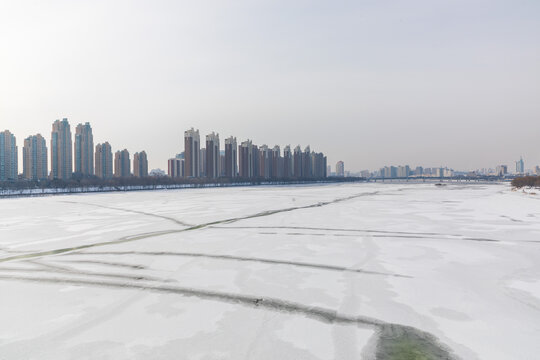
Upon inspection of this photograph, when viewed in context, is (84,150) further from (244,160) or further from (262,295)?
(262,295)

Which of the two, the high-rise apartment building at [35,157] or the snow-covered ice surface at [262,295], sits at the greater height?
the high-rise apartment building at [35,157]

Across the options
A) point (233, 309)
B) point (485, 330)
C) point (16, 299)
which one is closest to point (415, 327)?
point (485, 330)

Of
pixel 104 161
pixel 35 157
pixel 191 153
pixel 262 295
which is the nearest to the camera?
pixel 262 295

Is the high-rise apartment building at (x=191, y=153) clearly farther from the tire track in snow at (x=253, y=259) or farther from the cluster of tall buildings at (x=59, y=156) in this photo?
the tire track in snow at (x=253, y=259)

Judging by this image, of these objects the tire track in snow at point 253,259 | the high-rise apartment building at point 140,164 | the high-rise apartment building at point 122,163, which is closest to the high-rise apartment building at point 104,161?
the high-rise apartment building at point 122,163

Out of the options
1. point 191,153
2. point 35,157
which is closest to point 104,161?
point 35,157

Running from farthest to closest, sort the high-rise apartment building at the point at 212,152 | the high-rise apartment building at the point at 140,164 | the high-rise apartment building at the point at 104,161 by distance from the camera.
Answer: the high-rise apartment building at the point at 140,164, the high-rise apartment building at the point at 212,152, the high-rise apartment building at the point at 104,161

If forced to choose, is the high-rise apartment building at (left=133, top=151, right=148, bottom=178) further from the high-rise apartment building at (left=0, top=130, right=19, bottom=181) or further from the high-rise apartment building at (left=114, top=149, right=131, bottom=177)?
the high-rise apartment building at (left=0, top=130, right=19, bottom=181)

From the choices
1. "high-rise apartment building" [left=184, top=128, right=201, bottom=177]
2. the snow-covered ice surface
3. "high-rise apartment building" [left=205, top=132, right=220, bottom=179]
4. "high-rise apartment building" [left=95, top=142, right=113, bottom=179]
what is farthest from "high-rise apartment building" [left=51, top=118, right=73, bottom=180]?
the snow-covered ice surface
